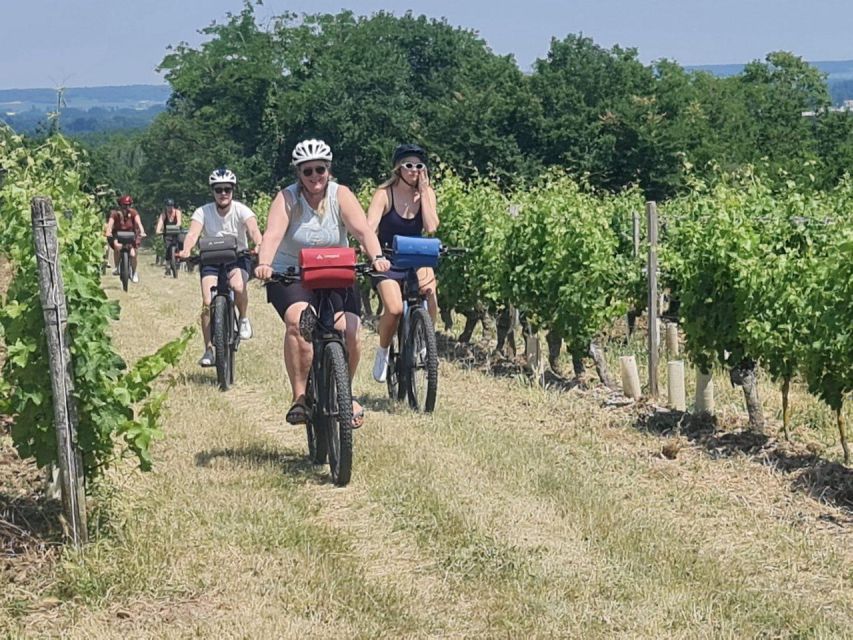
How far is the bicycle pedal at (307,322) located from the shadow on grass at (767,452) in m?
2.51

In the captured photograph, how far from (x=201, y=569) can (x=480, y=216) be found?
8.43 meters

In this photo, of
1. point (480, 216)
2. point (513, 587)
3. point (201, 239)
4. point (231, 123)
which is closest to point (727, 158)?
point (231, 123)

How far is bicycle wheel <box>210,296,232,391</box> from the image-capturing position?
9.91m

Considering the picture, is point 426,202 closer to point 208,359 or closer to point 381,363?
point 381,363

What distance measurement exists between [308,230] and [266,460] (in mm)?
1243

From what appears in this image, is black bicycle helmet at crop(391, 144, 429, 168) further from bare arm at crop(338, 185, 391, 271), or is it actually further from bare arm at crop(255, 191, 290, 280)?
bare arm at crop(255, 191, 290, 280)

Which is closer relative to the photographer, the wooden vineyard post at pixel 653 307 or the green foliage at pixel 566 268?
the wooden vineyard post at pixel 653 307

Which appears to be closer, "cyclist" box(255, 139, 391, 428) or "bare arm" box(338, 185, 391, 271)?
"cyclist" box(255, 139, 391, 428)

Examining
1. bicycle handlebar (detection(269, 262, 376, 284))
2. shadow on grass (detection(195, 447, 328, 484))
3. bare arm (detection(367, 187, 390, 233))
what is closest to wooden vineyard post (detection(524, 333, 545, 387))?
bare arm (detection(367, 187, 390, 233))

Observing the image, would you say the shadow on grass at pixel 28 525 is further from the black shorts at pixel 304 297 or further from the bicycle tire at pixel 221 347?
the bicycle tire at pixel 221 347

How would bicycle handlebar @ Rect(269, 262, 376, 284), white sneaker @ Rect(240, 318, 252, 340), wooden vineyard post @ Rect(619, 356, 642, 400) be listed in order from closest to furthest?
bicycle handlebar @ Rect(269, 262, 376, 284) → wooden vineyard post @ Rect(619, 356, 642, 400) → white sneaker @ Rect(240, 318, 252, 340)

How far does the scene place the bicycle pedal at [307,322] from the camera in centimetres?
676

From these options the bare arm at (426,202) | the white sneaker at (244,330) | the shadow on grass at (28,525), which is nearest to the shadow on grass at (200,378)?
the white sneaker at (244,330)

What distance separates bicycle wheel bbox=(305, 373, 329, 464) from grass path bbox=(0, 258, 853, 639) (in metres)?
0.13
